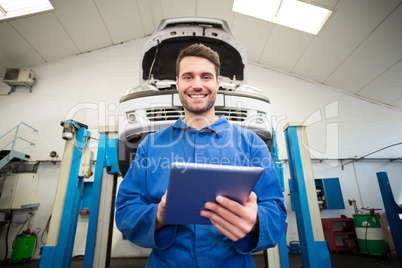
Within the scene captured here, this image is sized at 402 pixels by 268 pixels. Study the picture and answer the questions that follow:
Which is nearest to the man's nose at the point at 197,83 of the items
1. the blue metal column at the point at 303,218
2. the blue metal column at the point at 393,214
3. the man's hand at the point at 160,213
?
the man's hand at the point at 160,213

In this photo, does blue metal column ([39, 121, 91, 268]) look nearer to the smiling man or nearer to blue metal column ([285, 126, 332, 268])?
the smiling man

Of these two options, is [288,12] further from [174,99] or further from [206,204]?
[206,204]

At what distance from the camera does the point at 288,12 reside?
4715mm

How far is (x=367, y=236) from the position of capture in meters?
4.26

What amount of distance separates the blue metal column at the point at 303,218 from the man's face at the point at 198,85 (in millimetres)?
1143

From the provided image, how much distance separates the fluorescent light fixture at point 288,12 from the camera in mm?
4559

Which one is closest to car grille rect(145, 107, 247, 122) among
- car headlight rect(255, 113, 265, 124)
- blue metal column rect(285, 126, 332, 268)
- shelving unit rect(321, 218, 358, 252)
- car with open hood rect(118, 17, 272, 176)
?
car with open hood rect(118, 17, 272, 176)

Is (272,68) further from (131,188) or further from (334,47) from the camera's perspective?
(131,188)

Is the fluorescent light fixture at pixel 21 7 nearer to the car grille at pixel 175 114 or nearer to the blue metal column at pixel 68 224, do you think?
the blue metal column at pixel 68 224

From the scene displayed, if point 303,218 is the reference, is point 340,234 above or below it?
below

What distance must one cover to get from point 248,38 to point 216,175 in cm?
576

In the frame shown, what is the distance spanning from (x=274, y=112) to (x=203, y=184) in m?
5.57

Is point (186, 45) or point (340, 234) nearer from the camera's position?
point (186, 45)

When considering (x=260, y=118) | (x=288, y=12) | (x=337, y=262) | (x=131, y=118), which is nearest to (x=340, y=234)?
(x=337, y=262)
